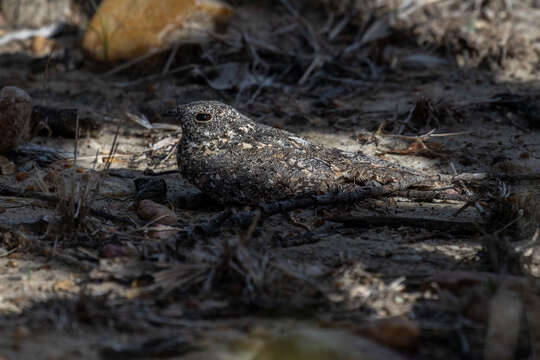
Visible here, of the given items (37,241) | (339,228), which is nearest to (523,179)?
(339,228)

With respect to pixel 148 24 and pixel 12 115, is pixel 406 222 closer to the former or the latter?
pixel 12 115

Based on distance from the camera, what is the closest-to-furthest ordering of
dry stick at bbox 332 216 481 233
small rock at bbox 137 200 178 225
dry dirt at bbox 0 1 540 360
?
dry dirt at bbox 0 1 540 360
dry stick at bbox 332 216 481 233
small rock at bbox 137 200 178 225

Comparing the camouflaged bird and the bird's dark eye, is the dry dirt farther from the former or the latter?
the bird's dark eye

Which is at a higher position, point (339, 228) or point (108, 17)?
point (108, 17)

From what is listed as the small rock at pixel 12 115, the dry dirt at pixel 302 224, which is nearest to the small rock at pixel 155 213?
the dry dirt at pixel 302 224

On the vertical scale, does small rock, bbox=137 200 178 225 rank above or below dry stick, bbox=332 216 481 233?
below

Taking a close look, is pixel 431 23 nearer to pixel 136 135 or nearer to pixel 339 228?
pixel 136 135

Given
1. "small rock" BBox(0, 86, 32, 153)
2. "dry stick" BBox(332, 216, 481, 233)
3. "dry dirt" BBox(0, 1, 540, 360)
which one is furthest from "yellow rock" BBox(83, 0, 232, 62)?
"dry stick" BBox(332, 216, 481, 233)
